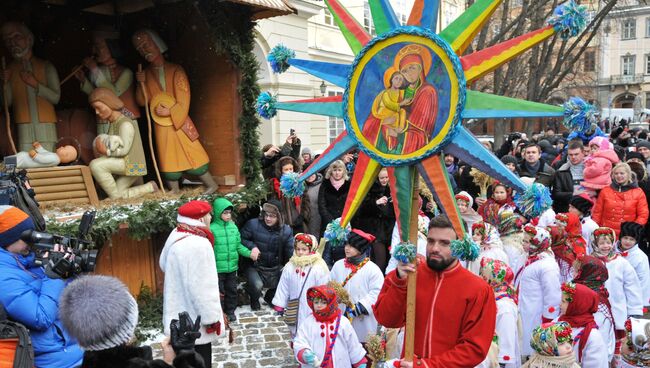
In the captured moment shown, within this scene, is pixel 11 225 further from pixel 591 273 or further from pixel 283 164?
pixel 591 273

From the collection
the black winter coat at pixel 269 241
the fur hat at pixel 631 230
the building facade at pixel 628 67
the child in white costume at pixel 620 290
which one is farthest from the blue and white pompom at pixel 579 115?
the building facade at pixel 628 67

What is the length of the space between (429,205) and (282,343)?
2602mm

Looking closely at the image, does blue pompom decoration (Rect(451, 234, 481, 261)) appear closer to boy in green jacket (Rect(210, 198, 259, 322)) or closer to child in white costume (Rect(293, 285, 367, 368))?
child in white costume (Rect(293, 285, 367, 368))

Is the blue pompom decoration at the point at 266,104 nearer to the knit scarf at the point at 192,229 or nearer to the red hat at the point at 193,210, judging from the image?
the red hat at the point at 193,210

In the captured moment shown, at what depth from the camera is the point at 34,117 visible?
251 inches

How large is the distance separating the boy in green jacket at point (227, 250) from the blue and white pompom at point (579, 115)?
4567 millimetres

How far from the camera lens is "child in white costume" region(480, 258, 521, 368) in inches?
176

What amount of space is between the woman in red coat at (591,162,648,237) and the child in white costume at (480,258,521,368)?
2.98 metres

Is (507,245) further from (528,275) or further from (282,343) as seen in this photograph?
(282,343)

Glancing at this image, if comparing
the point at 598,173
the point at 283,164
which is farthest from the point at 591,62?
the point at 283,164

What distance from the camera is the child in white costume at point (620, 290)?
515 cm

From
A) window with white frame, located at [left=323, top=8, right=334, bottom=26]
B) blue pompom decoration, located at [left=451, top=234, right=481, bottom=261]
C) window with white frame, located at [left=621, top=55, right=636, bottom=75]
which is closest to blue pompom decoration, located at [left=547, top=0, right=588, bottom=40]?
blue pompom decoration, located at [left=451, top=234, right=481, bottom=261]

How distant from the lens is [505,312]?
14.7 feet

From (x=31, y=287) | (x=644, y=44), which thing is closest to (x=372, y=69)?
(x=31, y=287)
